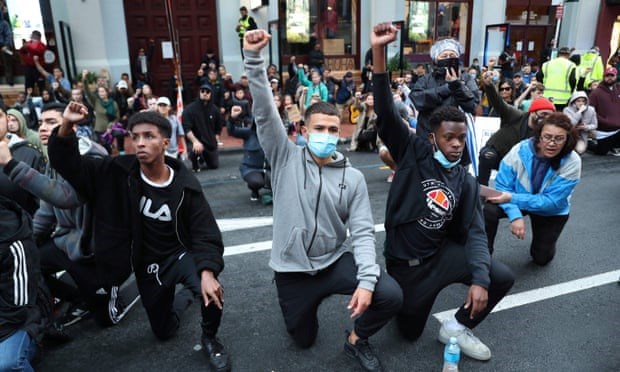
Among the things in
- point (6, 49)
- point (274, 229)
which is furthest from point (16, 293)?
point (6, 49)

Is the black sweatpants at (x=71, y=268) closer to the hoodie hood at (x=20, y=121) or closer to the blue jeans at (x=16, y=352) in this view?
the blue jeans at (x=16, y=352)

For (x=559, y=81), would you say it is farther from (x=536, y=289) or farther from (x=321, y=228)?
(x=321, y=228)

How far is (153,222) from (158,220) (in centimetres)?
4

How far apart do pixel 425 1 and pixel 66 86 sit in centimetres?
1312

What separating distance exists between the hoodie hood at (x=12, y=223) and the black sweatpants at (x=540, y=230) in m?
3.65

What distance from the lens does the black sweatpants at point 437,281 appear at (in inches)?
127

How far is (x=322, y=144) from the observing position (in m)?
3.00

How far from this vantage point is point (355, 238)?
3049 mm

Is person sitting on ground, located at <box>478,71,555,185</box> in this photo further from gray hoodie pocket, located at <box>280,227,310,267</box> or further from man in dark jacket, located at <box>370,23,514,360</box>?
gray hoodie pocket, located at <box>280,227,310,267</box>

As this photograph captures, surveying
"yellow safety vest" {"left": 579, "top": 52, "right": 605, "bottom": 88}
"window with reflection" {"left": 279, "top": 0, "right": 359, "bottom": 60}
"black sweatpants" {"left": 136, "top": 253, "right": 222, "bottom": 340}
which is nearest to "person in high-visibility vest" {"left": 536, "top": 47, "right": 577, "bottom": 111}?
"yellow safety vest" {"left": 579, "top": 52, "right": 605, "bottom": 88}

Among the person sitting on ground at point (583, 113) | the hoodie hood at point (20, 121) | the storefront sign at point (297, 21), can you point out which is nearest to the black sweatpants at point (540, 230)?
the hoodie hood at point (20, 121)

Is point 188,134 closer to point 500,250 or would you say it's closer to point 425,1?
point 500,250

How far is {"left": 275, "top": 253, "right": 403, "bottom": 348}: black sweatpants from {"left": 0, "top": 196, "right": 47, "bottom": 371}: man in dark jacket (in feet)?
4.72

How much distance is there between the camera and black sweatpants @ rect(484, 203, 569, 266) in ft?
14.4
